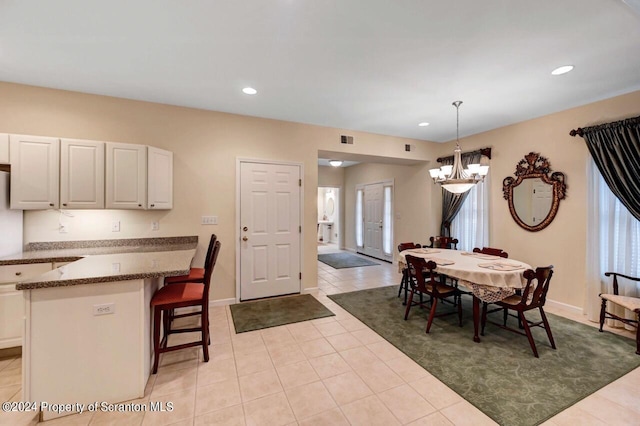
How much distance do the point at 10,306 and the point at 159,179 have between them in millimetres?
1769

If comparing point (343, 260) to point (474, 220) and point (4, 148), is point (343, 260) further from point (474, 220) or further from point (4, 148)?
point (4, 148)

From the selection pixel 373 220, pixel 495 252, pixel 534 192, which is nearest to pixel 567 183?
pixel 534 192

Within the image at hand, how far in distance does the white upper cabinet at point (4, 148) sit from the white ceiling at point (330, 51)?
2.19ft

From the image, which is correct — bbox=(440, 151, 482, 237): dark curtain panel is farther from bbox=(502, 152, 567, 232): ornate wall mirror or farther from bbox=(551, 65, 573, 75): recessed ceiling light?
bbox=(551, 65, 573, 75): recessed ceiling light

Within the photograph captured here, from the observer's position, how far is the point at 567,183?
11.7ft

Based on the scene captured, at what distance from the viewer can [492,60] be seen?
243 centimetres

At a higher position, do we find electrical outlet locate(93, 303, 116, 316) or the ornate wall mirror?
the ornate wall mirror

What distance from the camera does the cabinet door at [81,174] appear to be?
9.30ft

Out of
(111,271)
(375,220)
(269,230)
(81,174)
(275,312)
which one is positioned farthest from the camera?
(375,220)

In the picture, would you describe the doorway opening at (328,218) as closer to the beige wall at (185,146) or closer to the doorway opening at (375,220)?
the doorway opening at (375,220)

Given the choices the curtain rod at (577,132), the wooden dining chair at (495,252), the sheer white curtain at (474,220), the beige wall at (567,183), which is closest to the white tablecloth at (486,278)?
the wooden dining chair at (495,252)

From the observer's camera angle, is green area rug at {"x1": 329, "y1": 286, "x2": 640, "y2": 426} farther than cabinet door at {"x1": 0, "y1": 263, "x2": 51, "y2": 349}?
No

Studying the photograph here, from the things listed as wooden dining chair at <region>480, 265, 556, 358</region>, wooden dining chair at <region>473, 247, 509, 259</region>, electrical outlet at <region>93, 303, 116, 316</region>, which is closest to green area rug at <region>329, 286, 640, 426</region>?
wooden dining chair at <region>480, 265, 556, 358</region>

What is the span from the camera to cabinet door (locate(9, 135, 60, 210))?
2.65 meters
